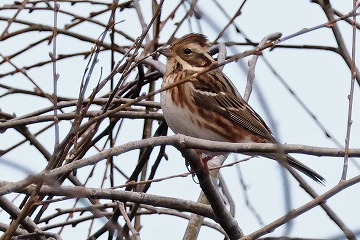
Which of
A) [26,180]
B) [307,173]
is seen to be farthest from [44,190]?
[307,173]

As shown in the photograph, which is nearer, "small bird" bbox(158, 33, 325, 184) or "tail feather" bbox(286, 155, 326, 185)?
"tail feather" bbox(286, 155, 326, 185)

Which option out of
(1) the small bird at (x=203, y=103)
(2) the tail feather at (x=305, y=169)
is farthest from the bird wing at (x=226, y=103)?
(2) the tail feather at (x=305, y=169)

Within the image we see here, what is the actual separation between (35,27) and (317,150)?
320 cm

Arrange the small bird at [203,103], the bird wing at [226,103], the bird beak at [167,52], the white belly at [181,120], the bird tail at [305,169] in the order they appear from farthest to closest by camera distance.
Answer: the bird beak at [167,52]
the bird wing at [226,103]
the small bird at [203,103]
the white belly at [181,120]
the bird tail at [305,169]

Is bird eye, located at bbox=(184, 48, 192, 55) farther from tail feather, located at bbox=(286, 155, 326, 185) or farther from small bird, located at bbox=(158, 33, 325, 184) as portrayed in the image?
tail feather, located at bbox=(286, 155, 326, 185)

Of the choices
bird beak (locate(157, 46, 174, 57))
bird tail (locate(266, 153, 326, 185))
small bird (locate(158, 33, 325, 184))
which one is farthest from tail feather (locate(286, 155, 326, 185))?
bird beak (locate(157, 46, 174, 57))

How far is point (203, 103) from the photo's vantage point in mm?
6105

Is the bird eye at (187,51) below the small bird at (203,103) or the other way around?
the other way around

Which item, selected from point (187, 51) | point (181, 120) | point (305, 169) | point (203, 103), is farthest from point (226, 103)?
point (305, 169)

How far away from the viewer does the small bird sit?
5805mm

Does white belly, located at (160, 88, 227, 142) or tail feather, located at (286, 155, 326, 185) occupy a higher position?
white belly, located at (160, 88, 227, 142)

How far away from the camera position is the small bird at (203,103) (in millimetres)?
5805

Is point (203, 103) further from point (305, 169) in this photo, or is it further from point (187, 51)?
point (305, 169)

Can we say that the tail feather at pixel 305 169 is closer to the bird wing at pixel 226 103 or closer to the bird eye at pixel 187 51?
the bird wing at pixel 226 103
